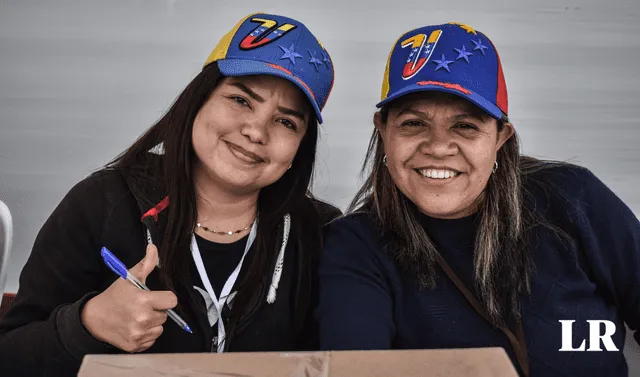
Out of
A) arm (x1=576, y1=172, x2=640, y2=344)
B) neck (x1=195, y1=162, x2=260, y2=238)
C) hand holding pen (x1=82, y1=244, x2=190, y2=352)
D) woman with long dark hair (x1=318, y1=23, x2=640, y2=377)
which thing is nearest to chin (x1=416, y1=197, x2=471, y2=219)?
woman with long dark hair (x1=318, y1=23, x2=640, y2=377)

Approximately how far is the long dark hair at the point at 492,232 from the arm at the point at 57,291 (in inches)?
21.5

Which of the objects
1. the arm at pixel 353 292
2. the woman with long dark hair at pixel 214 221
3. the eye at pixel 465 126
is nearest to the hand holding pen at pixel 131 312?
the woman with long dark hair at pixel 214 221

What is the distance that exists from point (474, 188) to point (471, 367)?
675 mm

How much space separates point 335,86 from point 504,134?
36.7 inches

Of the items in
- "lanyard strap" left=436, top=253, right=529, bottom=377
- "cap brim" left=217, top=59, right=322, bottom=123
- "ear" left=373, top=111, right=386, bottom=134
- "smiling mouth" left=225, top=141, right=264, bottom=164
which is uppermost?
"cap brim" left=217, top=59, right=322, bottom=123

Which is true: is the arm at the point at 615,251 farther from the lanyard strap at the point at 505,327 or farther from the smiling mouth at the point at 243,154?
the smiling mouth at the point at 243,154

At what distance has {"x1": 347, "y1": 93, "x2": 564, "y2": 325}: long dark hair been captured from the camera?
4.25ft

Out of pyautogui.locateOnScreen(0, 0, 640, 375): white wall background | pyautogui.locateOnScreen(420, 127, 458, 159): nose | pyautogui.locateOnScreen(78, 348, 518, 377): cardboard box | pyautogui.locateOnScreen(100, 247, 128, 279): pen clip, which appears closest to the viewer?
pyautogui.locateOnScreen(78, 348, 518, 377): cardboard box

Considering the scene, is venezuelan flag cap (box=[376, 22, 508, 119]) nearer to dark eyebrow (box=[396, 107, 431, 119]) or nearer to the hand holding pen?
dark eyebrow (box=[396, 107, 431, 119])

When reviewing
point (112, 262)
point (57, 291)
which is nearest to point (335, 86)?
point (57, 291)

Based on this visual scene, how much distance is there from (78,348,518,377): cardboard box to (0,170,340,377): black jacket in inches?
21.7

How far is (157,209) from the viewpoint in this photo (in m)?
1.36

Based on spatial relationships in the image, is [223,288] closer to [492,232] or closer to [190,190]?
[190,190]

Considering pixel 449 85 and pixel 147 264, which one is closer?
pixel 147 264
